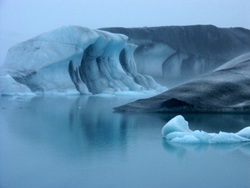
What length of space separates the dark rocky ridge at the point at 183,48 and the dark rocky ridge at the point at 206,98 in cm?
1615

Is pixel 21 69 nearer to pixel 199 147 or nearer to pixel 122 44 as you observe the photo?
pixel 122 44

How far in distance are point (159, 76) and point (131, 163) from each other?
20045mm

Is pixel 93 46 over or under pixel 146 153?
over

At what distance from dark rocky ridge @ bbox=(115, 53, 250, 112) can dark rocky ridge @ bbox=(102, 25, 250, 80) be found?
16.2 metres

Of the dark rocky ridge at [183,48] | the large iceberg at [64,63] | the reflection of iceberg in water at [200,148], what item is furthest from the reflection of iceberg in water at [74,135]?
the dark rocky ridge at [183,48]

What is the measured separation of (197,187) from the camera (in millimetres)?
1684

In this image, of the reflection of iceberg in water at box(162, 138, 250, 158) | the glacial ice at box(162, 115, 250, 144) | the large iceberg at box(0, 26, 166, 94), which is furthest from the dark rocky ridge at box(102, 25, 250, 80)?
the reflection of iceberg in water at box(162, 138, 250, 158)

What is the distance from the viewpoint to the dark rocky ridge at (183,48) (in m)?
21.6

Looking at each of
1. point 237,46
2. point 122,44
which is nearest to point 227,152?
point 122,44

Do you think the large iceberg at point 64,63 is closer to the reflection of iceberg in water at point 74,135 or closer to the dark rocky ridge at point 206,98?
the dark rocky ridge at point 206,98

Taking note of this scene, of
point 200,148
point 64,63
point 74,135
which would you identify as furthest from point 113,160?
point 64,63

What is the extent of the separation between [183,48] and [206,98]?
18.0 m

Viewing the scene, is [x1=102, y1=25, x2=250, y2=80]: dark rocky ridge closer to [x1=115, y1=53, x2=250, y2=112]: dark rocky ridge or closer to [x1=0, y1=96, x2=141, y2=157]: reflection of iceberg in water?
[x1=115, y1=53, x2=250, y2=112]: dark rocky ridge

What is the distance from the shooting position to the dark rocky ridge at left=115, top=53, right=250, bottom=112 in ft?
15.8
